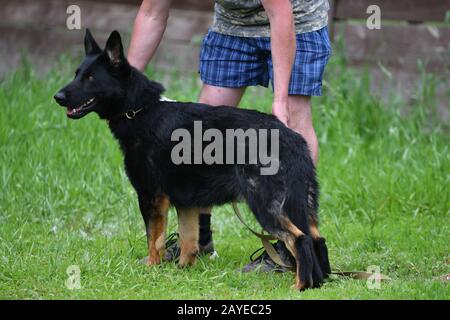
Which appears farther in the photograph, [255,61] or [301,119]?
[255,61]

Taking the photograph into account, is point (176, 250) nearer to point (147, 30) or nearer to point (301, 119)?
point (301, 119)

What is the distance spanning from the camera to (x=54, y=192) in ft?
21.3

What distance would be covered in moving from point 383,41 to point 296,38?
3.38m

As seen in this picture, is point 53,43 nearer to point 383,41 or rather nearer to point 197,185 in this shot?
point 383,41

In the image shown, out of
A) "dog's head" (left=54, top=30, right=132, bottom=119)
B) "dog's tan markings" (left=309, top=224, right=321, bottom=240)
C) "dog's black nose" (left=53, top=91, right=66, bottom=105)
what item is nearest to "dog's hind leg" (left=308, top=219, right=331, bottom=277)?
"dog's tan markings" (left=309, top=224, right=321, bottom=240)

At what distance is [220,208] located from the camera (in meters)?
6.57

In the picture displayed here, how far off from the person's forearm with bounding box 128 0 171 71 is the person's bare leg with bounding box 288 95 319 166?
2.94ft

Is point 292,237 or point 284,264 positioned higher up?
point 292,237

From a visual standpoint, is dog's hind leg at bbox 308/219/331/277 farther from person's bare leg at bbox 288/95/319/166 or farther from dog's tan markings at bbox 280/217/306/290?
person's bare leg at bbox 288/95/319/166

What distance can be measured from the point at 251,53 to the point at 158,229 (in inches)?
46.9

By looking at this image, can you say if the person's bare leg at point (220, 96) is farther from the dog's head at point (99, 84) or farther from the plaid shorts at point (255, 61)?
the dog's head at point (99, 84)

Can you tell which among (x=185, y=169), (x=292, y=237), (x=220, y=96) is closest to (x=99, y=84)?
(x=185, y=169)

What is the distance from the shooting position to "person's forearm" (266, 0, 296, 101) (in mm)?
4617

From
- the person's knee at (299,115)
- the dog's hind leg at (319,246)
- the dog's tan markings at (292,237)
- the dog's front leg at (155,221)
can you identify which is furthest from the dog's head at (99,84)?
the dog's hind leg at (319,246)
